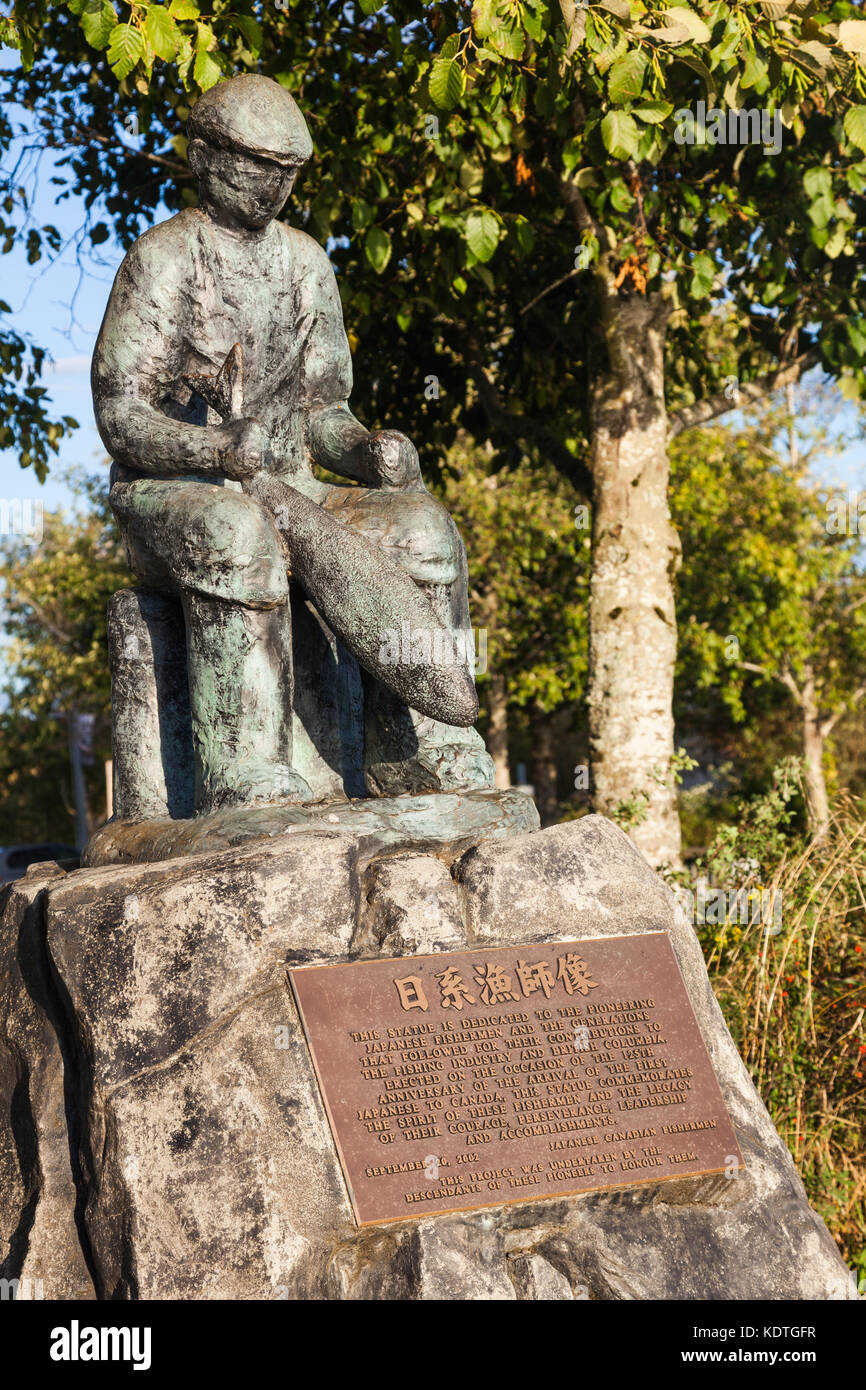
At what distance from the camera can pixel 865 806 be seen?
619 cm

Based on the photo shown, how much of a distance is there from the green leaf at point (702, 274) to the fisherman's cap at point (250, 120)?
3.06m

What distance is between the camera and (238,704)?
145 inches

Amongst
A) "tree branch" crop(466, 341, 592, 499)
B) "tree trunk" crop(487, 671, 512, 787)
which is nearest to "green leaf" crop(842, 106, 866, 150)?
"tree branch" crop(466, 341, 592, 499)

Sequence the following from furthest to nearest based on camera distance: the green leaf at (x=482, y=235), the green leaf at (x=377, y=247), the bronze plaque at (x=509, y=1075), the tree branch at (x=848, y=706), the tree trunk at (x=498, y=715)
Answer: the tree branch at (x=848, y=706) → the tree trunk at (x=498, y=715) → the green leaf at (x=377, y=247) → the green leaf at (x=482, y=235) → the bronze plaque at (x=509, y=1075)

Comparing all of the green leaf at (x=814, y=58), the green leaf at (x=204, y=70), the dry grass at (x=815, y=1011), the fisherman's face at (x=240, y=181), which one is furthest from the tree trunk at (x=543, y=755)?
the fisherman's face at (x=240, y=181)

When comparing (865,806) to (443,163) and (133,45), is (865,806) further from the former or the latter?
(133,45)

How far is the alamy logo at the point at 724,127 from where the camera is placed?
5914 millimetres

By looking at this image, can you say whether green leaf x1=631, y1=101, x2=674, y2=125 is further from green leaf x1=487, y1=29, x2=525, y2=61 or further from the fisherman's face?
the fisherman's face

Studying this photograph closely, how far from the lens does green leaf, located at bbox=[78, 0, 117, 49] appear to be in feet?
15.9

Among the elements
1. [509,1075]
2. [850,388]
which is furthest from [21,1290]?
[850,388]

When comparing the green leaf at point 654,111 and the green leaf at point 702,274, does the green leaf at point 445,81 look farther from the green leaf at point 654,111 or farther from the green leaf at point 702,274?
the green leaf at point 702,274

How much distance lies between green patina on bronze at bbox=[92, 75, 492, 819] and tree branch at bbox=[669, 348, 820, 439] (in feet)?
14.0

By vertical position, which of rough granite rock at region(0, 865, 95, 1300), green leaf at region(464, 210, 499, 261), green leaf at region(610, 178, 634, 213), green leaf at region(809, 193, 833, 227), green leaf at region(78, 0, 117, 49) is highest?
green leaf at region(78, 0, 117, 49)

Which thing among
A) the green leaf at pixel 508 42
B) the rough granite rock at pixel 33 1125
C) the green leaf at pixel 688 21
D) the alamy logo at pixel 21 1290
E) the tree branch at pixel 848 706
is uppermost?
the green leaf at pixel 688 21
